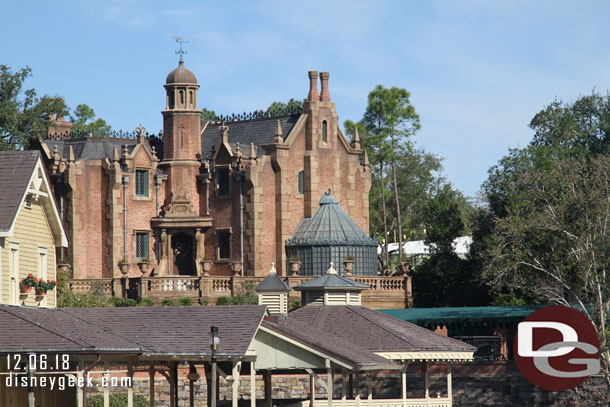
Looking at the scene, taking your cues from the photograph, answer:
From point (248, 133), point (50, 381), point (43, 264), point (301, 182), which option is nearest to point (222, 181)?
point (248, 133)

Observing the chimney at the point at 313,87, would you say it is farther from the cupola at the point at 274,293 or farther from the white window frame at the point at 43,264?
the white window frame at the point at 43,264

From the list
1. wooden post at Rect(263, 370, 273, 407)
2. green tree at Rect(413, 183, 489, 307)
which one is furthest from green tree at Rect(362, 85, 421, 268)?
wooden post at Rect(263, 370, 273, 407)

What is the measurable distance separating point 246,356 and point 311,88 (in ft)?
123

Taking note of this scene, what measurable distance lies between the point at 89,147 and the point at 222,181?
7.73 m

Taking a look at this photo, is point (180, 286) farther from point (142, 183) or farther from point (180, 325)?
point (180, 325)

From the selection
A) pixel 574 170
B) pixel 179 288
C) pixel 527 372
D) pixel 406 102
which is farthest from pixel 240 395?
pixel 406 102

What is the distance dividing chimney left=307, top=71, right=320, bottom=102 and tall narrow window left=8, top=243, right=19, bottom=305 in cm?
3524

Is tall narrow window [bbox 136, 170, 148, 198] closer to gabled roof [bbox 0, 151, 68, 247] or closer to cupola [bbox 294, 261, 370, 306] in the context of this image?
cupola [bbox 294, 261, 370, 306]

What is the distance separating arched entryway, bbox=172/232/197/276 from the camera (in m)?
74.8

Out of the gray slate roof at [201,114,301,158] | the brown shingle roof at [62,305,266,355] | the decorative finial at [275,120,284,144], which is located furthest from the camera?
the gray slate roof at [201,114,301,158]

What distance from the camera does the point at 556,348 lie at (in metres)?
60.5

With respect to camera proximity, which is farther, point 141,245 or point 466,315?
point 141,245

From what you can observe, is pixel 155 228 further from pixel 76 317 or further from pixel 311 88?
pixel 76 317

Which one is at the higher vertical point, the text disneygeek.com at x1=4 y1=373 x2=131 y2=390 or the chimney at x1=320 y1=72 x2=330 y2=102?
the chimney at x1=320 y1=72 x2=330 y2=102
